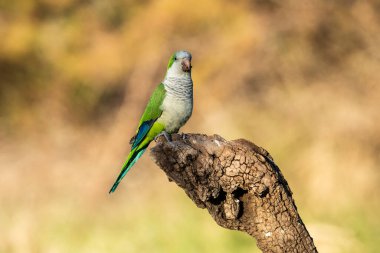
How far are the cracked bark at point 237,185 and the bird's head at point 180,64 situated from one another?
432mm

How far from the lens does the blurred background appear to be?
4.77 m

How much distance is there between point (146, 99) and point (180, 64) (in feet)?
9.85

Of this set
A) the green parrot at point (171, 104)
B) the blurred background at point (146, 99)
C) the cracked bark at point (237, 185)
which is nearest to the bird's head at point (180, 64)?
the green parrot at point (171, 104)

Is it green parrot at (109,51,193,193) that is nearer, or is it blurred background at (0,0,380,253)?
green parrot at (109,51,193,193)

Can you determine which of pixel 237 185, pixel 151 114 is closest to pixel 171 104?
pixel 151 114

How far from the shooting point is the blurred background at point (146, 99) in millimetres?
4766

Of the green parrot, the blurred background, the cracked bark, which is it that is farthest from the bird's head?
the blurred background

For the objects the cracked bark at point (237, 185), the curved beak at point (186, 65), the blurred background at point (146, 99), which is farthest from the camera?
the blurred background at point (146, 99)

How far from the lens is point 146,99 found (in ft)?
17.0

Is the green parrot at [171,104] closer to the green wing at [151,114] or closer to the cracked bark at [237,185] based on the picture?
the green wing at [151,114]

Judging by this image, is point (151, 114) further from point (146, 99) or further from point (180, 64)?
point (146, 99)

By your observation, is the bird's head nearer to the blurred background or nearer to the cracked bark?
the cracked bark

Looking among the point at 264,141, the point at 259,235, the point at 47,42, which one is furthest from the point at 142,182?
the point at 259,235

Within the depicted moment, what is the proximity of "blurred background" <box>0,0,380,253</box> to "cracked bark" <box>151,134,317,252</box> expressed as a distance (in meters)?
2.79
